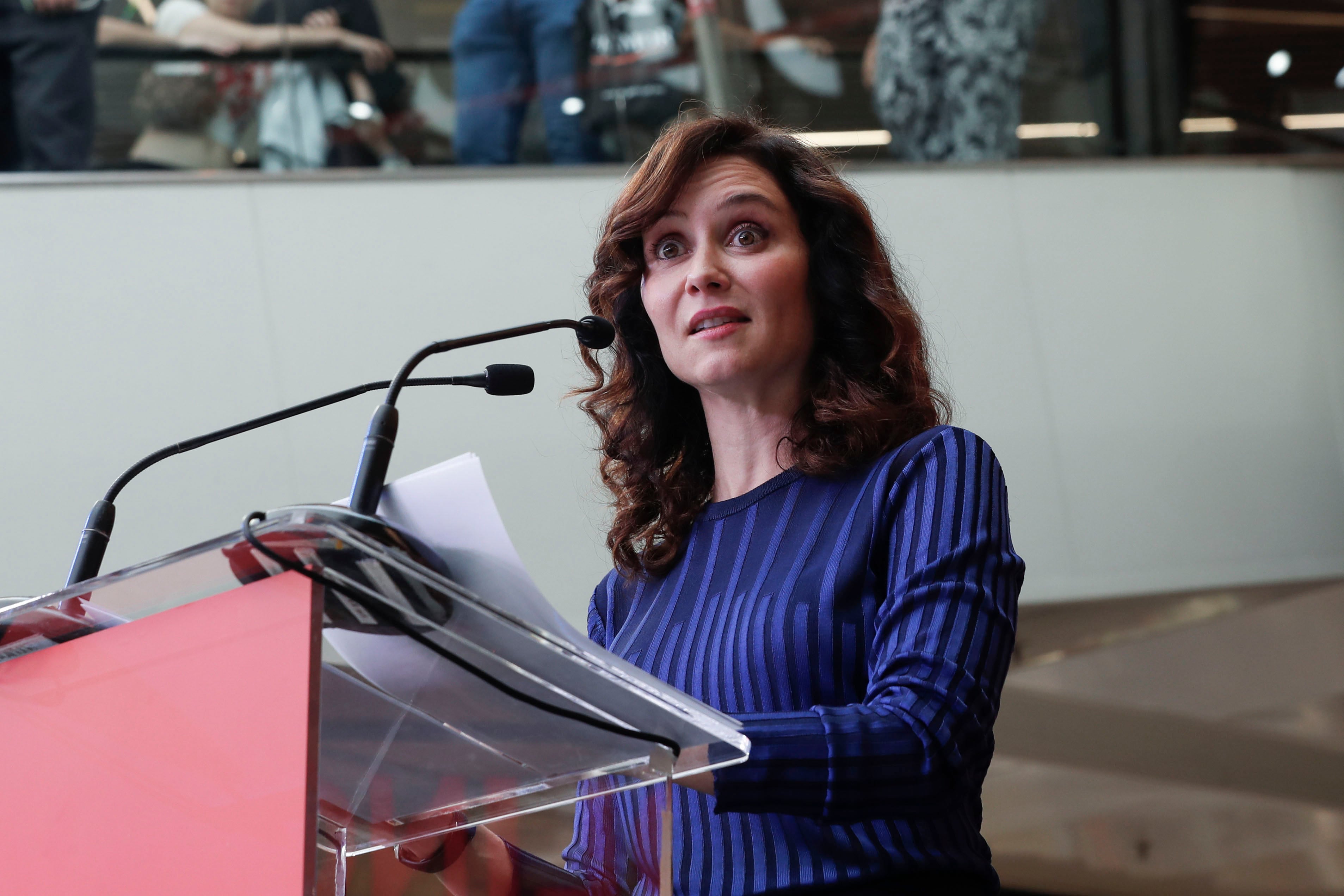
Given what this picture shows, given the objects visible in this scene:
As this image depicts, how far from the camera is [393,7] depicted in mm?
3729

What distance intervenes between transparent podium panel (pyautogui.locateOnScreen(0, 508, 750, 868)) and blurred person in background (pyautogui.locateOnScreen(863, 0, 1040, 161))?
10.9 ft

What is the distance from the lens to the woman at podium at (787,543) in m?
0.92

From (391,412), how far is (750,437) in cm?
59

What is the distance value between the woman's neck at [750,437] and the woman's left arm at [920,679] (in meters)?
0.22

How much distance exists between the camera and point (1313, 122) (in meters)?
4.41

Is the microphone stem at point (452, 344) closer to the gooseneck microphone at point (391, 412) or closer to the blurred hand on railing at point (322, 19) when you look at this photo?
the gooseneck microphone at point (391, 412)

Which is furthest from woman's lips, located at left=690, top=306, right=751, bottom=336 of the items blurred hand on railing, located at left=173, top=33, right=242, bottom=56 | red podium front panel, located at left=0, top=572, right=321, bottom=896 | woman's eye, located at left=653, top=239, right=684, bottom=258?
blurred hand on railing, located at left=173, top=33, right=242, bottom=56

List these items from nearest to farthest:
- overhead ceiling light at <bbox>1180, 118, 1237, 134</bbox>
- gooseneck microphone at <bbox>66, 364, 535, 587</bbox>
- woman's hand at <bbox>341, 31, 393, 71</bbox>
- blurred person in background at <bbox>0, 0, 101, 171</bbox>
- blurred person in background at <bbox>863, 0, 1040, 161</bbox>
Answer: gooseneck microphone at <bbox>66, 364, 535, 587</bbox>
blurred person in background at <bbox>0, 0, 101, 171</bbox>
woman's hand at <bbox>341, 31, 393, 71</bbox>
blurred person in background at <bbox>863, 0, 1040, 161</bbox>
overhead ceiling light at <bbox>1180, 118, 1237, 134</bbox>

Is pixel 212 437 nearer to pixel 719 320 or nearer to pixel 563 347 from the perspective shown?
pixel 719 320

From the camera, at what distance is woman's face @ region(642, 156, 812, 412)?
1333 millimetres

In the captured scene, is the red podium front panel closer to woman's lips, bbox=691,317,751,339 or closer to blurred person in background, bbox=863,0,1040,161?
woman's lips, bbox=691,317,751,339

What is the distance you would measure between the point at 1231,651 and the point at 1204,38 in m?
2.27

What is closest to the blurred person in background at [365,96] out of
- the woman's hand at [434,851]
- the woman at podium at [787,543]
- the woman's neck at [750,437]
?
the woman at podium at [787,543]

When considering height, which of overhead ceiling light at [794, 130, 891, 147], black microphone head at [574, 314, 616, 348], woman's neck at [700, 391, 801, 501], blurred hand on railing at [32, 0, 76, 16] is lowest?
woman's neck at [700, 391, 801, 501]
